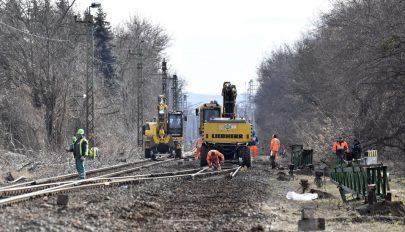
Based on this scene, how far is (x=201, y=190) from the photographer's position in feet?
69.5

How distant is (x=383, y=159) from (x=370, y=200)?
1005 inches

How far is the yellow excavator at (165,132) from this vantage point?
52000 mm

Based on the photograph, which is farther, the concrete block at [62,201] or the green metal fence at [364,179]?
the green metal fence at [364,179]

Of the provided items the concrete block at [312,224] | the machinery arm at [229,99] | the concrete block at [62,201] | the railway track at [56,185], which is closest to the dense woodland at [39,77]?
the machinery arm at [229,99]

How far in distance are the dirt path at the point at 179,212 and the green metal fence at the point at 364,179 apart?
438 millimetres

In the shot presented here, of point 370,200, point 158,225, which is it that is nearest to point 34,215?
point 158,225

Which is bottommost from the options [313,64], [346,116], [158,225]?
[158,225]

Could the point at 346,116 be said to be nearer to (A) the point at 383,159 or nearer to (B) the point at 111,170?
(A) the point at 383,159

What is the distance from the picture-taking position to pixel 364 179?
55.2 feet

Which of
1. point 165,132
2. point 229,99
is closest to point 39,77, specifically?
point 165,132

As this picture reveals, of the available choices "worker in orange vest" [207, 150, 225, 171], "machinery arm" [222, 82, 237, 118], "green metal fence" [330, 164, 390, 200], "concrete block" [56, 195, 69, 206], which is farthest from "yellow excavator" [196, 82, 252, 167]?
"concrete block" [56, 195, 69, 206]

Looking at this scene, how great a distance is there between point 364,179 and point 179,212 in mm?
4392

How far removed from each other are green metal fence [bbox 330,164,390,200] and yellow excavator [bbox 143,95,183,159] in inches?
1317

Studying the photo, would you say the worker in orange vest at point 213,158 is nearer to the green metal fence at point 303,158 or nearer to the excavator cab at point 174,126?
the green metal fence at point 303,158
